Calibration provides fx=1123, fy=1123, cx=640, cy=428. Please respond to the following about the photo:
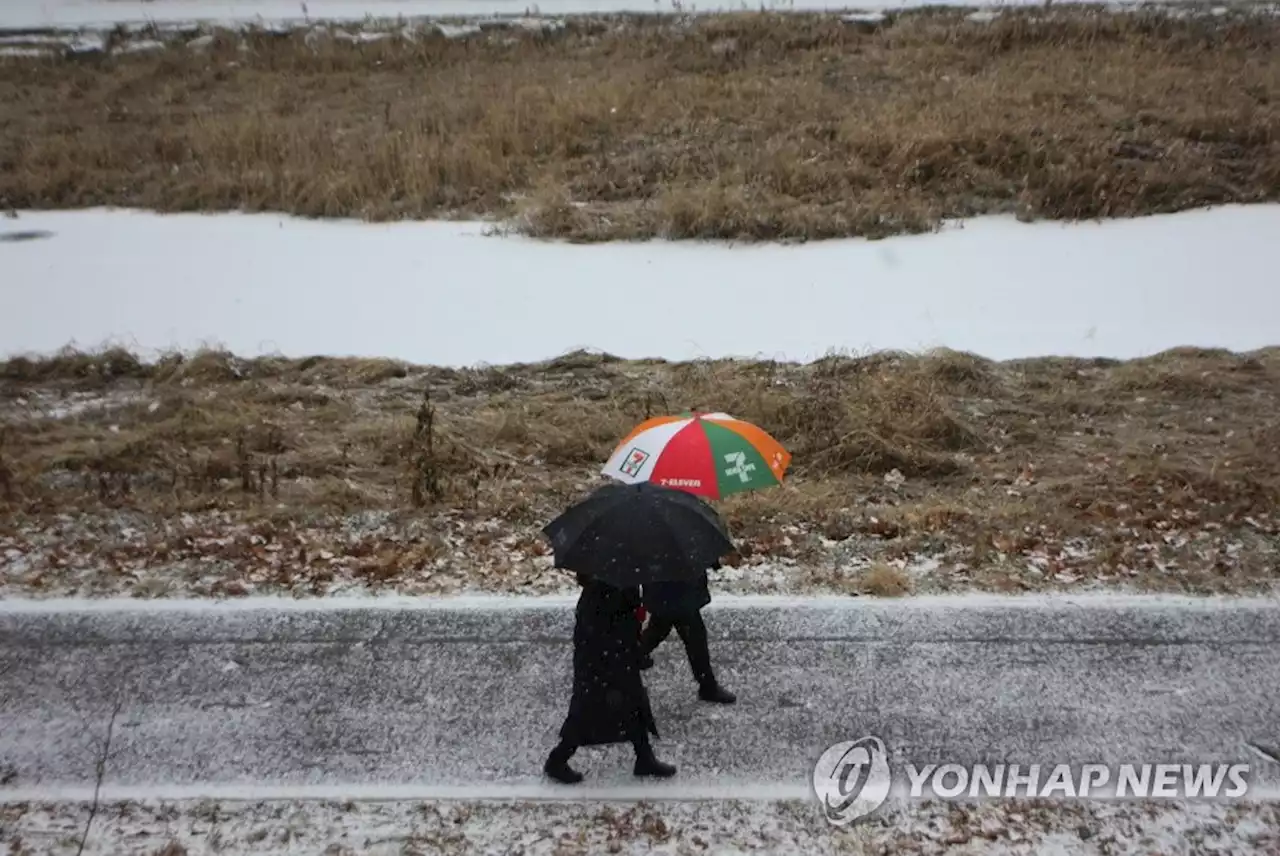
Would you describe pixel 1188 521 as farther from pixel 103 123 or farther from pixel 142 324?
pixel 103 123

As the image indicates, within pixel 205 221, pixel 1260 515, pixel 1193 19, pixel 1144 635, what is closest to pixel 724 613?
pixel 1144 635

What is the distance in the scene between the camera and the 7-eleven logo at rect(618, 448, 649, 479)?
498 centimetres

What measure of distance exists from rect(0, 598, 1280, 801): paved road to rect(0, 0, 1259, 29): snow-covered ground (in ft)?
53.1

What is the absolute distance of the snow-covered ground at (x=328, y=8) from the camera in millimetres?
19797

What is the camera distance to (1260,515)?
6512 millimetres

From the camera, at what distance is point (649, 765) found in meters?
4.42

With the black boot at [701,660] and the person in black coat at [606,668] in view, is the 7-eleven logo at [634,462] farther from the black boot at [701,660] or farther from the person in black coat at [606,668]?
the person in black coat at [606,668]

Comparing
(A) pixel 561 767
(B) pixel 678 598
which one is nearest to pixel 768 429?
(B) pixel 678 598

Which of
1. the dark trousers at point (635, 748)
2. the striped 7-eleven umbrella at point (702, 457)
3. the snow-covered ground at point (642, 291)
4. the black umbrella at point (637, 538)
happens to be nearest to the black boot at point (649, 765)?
the dark trousers at point (635, 748)

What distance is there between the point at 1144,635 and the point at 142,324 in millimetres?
9667

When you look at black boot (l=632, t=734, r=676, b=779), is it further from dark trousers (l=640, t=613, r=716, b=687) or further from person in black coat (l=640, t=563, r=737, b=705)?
dark trousers (l=640, t=613, r=716, b=687)

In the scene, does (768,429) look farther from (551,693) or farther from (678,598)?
(678,598)
